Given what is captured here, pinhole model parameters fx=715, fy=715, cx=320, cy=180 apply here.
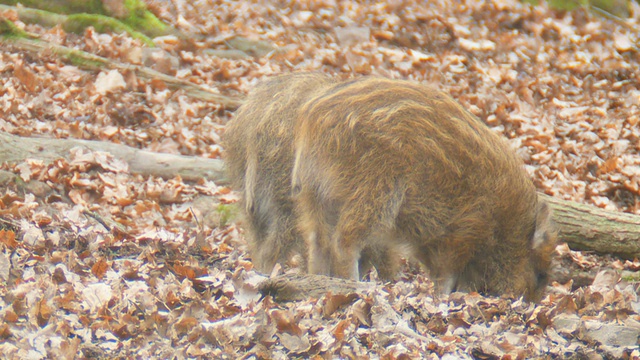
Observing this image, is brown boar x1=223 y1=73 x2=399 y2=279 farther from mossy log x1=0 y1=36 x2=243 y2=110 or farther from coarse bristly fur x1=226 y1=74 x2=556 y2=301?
mossy log x1=0 y1=36 x2=243 y2=110

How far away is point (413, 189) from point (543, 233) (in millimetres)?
1114

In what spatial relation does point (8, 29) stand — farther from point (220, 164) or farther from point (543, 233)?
point (543, 233)

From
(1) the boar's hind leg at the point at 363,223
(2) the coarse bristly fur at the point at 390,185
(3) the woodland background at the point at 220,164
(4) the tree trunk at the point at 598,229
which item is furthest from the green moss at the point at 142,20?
(1) the boar's hind leg at the point at 363,223

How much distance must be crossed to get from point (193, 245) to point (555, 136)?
511 cm

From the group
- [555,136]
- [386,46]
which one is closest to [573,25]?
[386,46]

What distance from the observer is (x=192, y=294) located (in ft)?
13.9

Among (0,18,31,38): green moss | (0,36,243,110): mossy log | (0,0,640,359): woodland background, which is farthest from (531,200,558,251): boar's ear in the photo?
(0,18,31,38): green moss

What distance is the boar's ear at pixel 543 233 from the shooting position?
4961 millimetres

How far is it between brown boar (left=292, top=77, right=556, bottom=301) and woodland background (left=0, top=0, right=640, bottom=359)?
362mm

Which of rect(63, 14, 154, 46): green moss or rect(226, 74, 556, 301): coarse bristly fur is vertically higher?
rect(226, 74, 556, 301): coarse bristly fur

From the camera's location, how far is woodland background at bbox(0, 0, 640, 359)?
12.5 feet

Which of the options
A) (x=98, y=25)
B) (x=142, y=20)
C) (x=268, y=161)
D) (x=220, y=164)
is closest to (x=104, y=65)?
(x=98, y=25)

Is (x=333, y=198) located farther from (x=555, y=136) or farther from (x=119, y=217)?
(x=555, y=136)

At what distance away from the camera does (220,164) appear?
7543 mm
